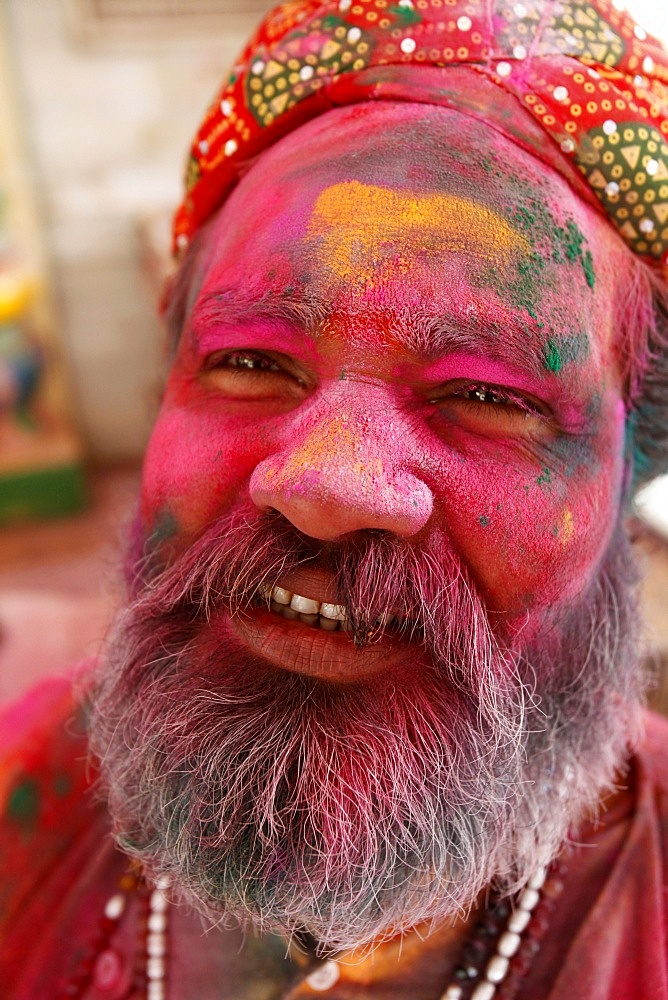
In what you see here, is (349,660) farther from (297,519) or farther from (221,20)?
(221,20)

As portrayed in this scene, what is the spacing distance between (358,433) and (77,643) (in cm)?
125

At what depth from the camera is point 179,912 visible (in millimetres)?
1083

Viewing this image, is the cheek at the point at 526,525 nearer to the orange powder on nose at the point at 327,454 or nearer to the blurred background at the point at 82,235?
the orange powder on nose at the point at 327,454

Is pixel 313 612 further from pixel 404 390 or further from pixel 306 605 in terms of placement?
pixel 404 390

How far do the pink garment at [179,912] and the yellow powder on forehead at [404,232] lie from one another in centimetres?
76

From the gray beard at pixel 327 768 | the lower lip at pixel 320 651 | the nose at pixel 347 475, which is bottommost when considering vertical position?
the gray beard at pixel 327 768

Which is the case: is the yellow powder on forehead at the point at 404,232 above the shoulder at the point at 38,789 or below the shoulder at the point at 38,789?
above

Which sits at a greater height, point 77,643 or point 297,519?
point 297,519

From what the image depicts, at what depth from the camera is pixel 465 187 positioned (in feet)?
2.78

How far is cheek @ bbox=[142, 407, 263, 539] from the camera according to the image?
2.94ft

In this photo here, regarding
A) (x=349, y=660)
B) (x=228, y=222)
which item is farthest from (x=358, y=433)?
(x=228, y=222)

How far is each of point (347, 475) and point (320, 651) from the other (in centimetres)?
19

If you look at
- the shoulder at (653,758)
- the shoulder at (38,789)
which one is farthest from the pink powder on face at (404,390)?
the shoulder at (38,789)

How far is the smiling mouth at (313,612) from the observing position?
81cm
